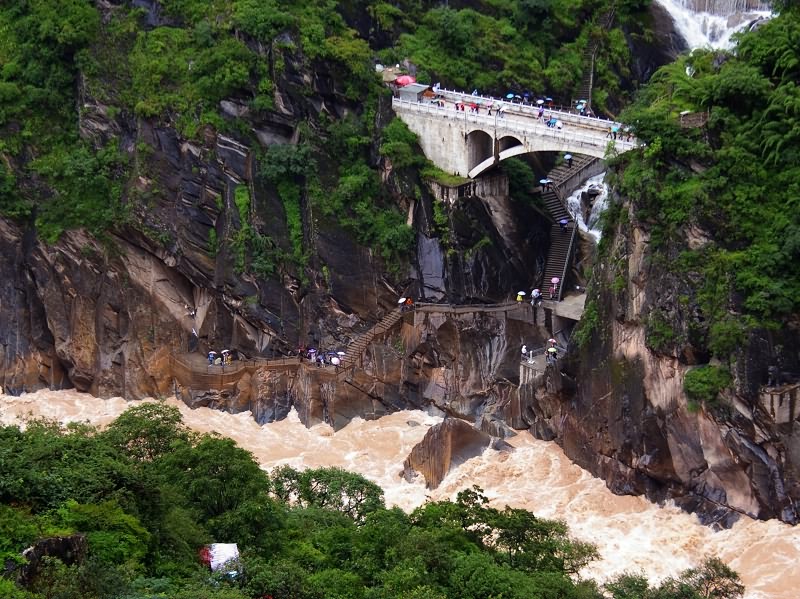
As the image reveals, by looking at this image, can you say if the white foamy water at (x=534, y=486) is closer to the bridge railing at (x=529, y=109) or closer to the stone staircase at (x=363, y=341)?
the stone staircase at (x=363, y=341)

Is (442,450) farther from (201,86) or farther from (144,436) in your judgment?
(201,86)

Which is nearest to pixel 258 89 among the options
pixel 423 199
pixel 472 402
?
pixel 423 199

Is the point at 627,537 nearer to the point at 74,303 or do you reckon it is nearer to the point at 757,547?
the point at 757,547

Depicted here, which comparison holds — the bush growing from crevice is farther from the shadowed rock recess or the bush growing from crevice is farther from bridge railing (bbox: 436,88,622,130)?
bridge railing (bbox: 436,88,622,130)

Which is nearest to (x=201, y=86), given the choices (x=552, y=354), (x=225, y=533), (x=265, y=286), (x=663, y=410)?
(x=265, y=286)

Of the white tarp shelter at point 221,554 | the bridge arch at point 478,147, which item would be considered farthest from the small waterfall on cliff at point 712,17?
the white tarp shelter at point 221,554

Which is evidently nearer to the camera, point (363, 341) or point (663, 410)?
point (663, 410)
